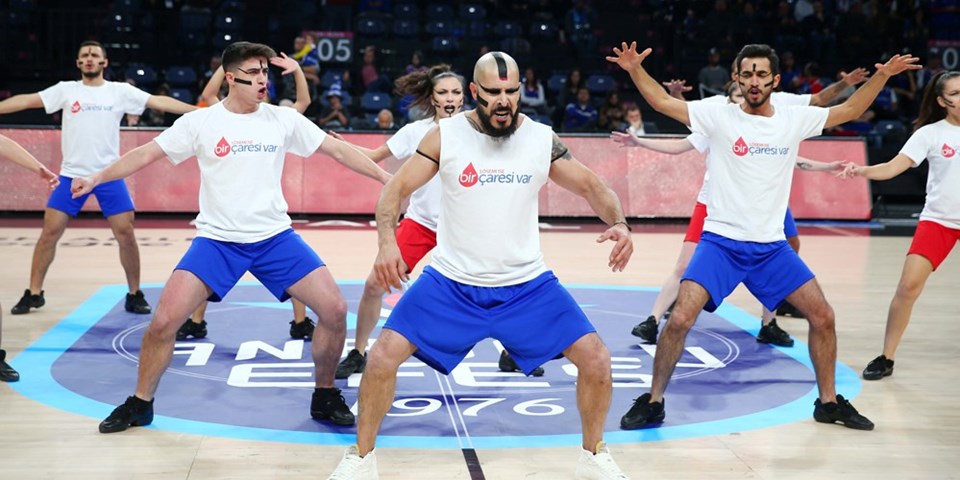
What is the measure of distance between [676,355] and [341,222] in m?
9.75

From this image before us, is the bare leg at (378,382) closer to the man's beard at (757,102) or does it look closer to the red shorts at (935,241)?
the man's beard at (757,102)

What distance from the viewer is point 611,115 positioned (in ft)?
57.9

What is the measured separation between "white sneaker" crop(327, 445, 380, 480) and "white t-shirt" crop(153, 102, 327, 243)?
1.62 m

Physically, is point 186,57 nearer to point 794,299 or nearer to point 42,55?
point 42,55

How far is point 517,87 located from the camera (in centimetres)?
529

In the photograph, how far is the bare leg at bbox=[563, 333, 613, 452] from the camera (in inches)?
210

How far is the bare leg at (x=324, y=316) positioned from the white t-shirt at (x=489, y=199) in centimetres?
126

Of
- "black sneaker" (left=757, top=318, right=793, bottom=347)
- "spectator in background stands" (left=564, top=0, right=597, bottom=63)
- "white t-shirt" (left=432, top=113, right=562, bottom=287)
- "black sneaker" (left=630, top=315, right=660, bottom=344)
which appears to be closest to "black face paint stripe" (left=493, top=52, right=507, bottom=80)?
"white t-shirt" (left=432, top=113, right=562, bottom=287)

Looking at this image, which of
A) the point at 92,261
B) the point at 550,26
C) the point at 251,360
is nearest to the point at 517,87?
the point at 251,360

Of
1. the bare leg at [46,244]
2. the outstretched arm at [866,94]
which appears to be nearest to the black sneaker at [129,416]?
the bare leg at [46,244]

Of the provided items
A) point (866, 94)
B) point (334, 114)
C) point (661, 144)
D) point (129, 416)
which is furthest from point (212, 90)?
point (334, 114)

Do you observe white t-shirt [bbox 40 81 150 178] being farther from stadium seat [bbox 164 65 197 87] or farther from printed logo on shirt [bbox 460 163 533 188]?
stadium seat [bbox 164 65 197 87]

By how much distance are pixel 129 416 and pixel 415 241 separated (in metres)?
2.26

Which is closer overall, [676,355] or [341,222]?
[676,355]
